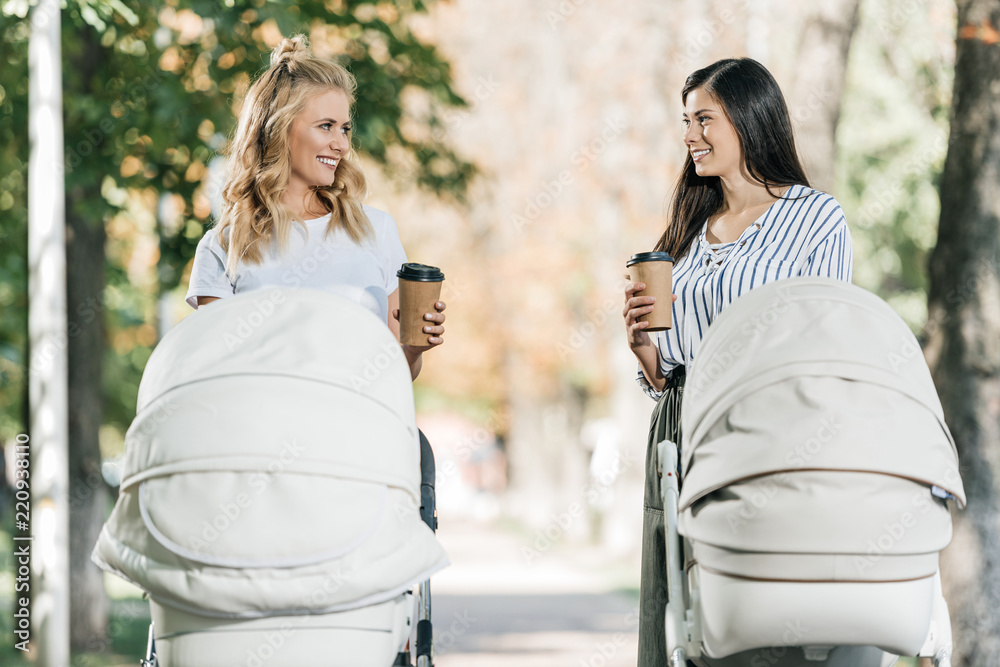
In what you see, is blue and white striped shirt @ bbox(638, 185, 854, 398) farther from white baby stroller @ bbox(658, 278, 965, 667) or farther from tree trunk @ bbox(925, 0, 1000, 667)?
tree trunk @ bbox(925, 0, 1000, 667)

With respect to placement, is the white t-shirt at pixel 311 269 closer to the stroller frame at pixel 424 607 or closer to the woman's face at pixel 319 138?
the woman's face at pixel 319 138

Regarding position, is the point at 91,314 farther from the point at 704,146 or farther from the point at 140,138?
the point at 704,146

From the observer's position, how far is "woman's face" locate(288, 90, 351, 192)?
156 inches

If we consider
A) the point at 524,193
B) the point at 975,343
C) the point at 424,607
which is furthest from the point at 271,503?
the point at 524,193

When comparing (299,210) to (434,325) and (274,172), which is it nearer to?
(274,172)

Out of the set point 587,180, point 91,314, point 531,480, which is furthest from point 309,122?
point 531,480

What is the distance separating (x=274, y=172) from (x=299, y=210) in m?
0.16

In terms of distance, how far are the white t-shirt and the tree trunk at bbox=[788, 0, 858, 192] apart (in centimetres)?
495

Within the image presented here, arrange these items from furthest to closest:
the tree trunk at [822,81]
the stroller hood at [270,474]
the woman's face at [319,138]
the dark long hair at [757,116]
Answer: the tree trunk at [822,81]
the woman's face at [319,138]
the dark long hair at [757,116]
the stroller hood at [270,474]

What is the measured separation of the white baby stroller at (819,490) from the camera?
2781mm

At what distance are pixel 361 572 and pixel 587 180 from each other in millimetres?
17962

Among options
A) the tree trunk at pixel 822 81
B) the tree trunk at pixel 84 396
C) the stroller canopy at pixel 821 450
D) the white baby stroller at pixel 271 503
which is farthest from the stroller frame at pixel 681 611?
the tree trunk at pixel 84 396

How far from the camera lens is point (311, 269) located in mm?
3820

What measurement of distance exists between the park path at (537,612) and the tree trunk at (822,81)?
4.28m
